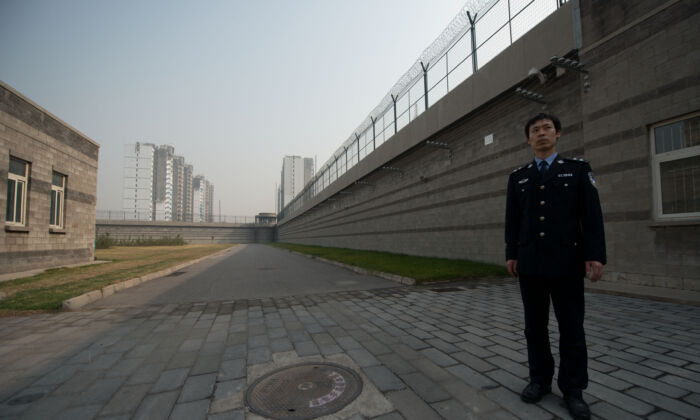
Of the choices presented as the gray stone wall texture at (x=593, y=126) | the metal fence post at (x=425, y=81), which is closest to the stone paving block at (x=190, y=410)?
the gray stone wall texture at (x=593, y=126)

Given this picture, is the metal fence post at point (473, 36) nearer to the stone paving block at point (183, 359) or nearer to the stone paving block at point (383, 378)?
the stone paving block at point (383, 378)

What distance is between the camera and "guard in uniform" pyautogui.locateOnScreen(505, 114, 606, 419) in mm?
2219

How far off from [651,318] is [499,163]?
21.7 feet

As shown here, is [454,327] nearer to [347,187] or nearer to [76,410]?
[76,410]

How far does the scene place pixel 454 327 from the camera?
4121 millimetres

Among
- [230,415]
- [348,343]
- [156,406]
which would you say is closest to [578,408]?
[348,343]

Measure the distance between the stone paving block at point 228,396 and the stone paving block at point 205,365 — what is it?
34 cm

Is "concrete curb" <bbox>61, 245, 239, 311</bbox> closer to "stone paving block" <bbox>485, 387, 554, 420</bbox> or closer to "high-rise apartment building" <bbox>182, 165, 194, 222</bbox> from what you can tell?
"stone paving block" <bbox>485, 387, 554, 420</bbox>

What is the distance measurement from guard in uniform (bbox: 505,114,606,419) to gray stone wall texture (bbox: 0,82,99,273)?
13967mm

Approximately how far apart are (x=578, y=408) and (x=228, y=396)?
2.50 metres

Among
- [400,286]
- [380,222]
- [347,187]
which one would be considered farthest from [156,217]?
[400,286]

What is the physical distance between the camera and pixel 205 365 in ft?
10.0

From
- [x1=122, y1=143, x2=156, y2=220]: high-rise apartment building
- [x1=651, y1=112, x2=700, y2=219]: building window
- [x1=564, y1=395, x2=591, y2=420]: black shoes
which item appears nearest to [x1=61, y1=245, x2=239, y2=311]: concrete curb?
[x1=564, y1=395, x2=591, y2=420]: black shoes

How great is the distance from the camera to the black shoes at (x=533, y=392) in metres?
2.28
